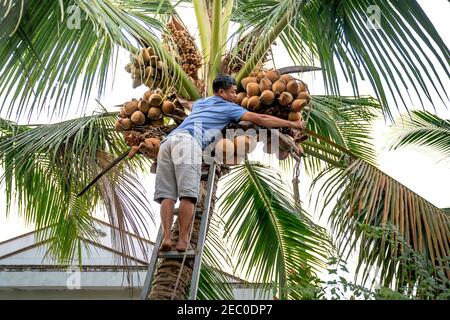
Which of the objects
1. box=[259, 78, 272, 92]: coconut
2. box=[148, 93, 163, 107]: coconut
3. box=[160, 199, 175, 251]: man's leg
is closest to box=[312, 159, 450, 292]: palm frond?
box=[259, 78, 272, 92]: coconut

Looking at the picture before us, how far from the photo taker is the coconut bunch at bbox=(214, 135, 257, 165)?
5355 millimetres

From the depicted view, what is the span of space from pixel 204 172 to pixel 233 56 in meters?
0.88

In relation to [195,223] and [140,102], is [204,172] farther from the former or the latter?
[140,102]

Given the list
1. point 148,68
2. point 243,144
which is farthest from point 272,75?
point 148,68

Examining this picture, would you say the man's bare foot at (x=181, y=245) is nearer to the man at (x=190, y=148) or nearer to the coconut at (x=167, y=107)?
the man at (x=190, y=148)

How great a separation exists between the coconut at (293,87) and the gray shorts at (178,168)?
2.80 ft

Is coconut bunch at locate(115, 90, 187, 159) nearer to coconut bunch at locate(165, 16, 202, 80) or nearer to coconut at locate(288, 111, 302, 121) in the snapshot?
coconut bunch at locate(165, 16, 202, 80)

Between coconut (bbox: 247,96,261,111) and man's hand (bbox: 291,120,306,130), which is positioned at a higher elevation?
coconut (bbox: 247,96,261,111)

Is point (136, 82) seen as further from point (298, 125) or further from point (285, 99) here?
point (298, 125)

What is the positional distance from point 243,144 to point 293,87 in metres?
0.56

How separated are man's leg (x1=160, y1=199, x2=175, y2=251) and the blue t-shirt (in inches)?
18.6

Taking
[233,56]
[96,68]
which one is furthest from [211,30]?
[96,68]

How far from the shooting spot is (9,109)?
19.2 feet
